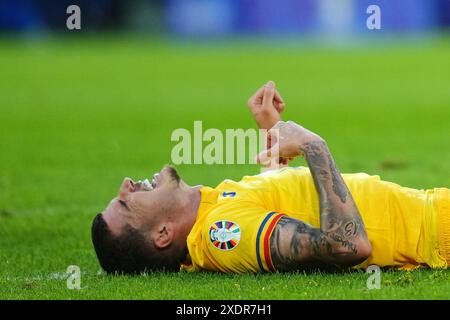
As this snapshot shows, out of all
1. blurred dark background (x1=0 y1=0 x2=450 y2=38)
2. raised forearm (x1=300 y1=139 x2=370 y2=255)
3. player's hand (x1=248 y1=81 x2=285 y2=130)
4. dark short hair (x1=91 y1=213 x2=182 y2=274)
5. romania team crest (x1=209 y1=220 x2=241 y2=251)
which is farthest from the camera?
blurred dark background (x1=0 y1=0 x2=450 y2=38)

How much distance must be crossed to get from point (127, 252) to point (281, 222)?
943 millimetres

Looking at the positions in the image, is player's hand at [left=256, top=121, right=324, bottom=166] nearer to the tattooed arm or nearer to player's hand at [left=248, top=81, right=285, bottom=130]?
the tattooed arm

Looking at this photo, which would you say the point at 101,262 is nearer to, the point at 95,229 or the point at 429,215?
the point at 95,229

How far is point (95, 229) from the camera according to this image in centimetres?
625

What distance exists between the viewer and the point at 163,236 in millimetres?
6281

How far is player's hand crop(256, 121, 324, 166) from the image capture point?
6133mm

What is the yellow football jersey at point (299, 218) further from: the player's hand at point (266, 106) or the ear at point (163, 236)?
the player's hand at point (266, 106)

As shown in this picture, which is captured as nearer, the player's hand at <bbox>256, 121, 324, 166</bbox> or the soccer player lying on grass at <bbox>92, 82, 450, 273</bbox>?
the soccer player lying on grass at <bbox>92, 82, 450, 273</bbox>

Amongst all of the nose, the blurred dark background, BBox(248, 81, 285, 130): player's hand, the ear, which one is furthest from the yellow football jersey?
the blurred dark background

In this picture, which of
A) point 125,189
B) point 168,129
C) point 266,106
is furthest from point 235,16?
point 125,189

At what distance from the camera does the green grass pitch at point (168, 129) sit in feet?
19.8

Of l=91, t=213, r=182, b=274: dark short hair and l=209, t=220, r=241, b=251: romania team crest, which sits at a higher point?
l=209, t=220, r=241, b=251: romania team crest

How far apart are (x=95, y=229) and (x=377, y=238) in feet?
5.29

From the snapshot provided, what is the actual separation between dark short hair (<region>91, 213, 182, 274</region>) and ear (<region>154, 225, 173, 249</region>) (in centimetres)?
4
